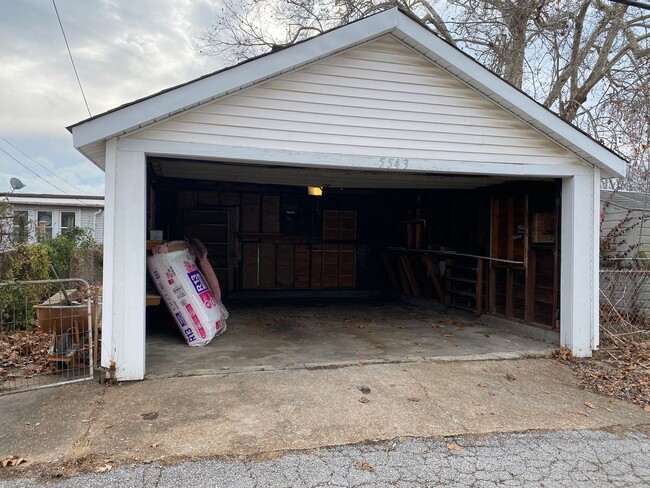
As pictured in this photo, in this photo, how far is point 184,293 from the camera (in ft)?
18.2

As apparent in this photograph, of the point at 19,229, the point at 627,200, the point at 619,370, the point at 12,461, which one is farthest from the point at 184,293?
the point at 627,200

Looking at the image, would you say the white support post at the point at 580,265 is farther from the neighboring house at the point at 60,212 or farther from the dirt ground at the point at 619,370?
the neighboring house at the point at 60,212

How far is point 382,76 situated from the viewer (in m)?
4.98

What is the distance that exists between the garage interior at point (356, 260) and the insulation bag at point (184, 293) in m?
0.23

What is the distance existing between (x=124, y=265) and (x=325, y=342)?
2.84 meters

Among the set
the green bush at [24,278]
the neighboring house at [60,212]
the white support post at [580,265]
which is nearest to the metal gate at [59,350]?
the green bush at [24,278]

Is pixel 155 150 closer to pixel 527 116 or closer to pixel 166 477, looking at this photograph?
pixel 166 477

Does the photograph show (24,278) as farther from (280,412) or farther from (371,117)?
(371,117)

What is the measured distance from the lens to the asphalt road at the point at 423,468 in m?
2.70

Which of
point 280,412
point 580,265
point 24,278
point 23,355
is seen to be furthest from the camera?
point 24,278

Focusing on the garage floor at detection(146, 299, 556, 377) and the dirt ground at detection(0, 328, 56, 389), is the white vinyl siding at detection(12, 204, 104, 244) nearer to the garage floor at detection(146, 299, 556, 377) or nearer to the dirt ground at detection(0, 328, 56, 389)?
the dirt ground at detection(0, 328, 56, 389)

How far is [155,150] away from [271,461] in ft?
10.1

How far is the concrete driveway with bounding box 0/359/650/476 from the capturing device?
3.13 metres

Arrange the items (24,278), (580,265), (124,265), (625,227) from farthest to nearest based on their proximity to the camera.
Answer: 1. (625,227)
2. (24,278)
3. (580,265)
4. (124,265)
